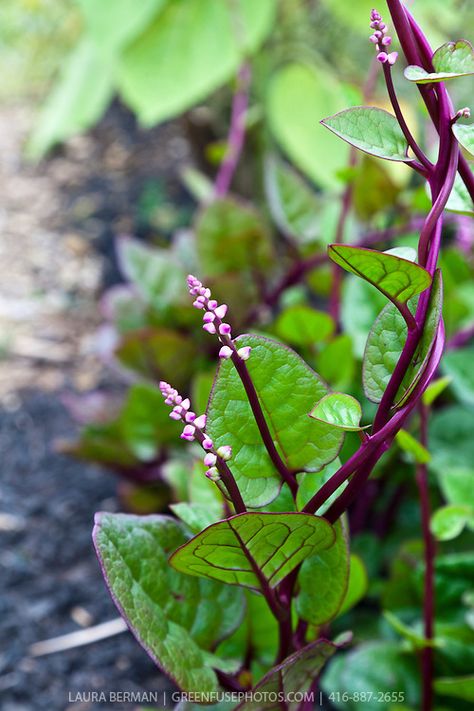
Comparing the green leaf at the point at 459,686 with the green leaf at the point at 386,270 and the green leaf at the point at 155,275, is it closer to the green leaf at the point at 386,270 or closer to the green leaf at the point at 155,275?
the green leaf at the point at 386,270

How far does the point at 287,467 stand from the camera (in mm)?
421

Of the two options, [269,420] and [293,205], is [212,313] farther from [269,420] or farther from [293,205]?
[293,205]

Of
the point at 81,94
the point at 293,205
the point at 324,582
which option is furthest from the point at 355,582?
the point at 81,94

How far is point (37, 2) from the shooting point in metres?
2.06

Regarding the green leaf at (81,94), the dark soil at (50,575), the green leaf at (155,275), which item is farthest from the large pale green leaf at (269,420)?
the green leaf at (81,94)

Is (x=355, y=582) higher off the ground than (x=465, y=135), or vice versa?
(x=465, y=135)

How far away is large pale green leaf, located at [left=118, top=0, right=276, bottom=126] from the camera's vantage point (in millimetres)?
1531

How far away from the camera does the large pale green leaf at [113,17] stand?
146 centimetres

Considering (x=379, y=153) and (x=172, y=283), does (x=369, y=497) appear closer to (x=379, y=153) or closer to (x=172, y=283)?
(x=172, y=283)

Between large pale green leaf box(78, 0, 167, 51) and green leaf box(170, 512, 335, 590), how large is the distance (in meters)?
1.28

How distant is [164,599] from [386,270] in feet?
0.73

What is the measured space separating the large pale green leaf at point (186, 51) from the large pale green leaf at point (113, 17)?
0.13 metres

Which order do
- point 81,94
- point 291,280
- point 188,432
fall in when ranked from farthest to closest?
1. point 81,94
2. point 291,280
3. point 188,432

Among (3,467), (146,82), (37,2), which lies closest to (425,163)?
(3,467)
